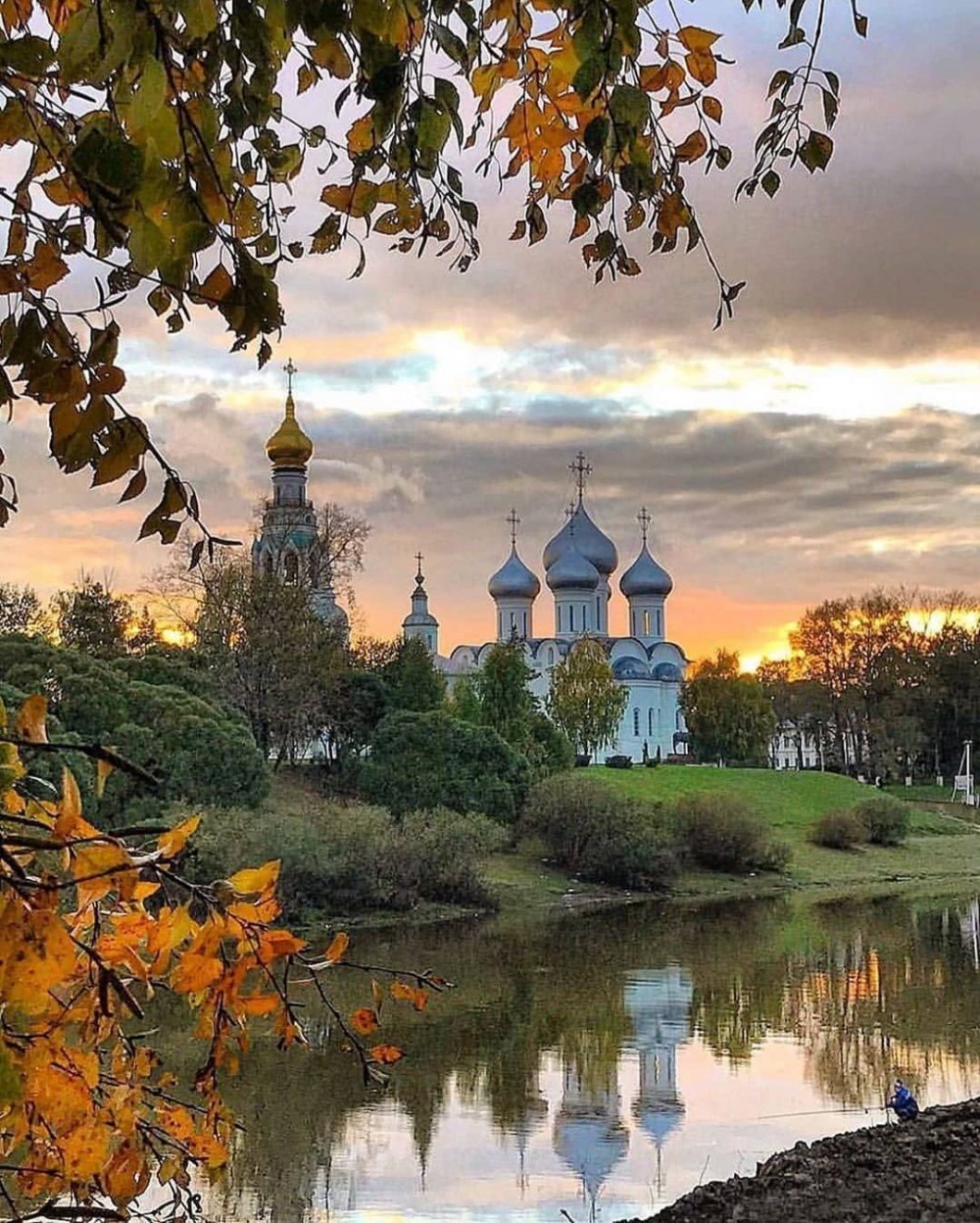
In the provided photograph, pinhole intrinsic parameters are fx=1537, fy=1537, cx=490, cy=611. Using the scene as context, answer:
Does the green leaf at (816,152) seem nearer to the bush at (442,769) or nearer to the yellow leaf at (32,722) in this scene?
the yellow leaf at (32,722)

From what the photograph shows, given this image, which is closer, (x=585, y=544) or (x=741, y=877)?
(x=741, y=877)

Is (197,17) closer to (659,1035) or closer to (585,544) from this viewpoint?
(659,1035)

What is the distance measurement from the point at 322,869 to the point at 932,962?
758cm

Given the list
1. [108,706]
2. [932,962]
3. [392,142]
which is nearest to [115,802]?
[108,706]

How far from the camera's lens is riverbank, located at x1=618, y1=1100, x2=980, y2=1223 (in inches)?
142

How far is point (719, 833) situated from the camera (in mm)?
27125

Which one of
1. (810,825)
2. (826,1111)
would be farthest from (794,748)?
(826,1111)

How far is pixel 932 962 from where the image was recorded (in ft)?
52.2

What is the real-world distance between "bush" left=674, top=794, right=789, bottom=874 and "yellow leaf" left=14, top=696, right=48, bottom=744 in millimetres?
26350

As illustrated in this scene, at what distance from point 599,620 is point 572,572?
6.39ft

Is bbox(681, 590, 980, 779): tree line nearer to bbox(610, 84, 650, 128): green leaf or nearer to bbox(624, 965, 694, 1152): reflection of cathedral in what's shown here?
bbox(624, 965, 694, 1152): reflection of cathedral

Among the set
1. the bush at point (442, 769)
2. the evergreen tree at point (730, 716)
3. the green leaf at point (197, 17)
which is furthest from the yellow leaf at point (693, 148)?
the evergreen tree at point (730, 716)

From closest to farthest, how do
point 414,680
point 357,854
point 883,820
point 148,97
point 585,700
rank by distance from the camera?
point 148,97 < point 357,854 < point 414,680 < point 883,820 < point 585,700

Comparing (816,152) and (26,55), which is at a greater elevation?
(816,152)
